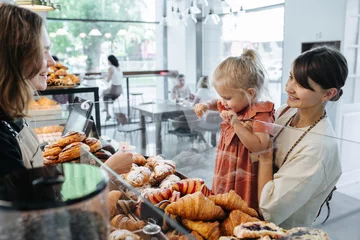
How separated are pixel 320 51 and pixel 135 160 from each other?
2.84ft

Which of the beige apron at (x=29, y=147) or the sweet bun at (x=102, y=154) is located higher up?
the beige apron at (x=29, y=147)

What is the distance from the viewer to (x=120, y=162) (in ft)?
3.98

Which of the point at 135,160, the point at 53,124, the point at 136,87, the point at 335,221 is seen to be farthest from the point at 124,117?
the point at 136,87

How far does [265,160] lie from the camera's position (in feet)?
4.15

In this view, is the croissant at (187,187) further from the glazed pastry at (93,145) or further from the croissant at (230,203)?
the glazed pastry at (93,145)

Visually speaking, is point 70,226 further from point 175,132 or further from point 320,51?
point 175,132

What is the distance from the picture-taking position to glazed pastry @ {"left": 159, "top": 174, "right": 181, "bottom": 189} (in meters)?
1.19

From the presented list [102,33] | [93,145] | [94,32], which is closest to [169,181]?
[93,145]

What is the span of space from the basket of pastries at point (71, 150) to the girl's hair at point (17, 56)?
20.8 inches

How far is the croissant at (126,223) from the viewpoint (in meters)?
0.83

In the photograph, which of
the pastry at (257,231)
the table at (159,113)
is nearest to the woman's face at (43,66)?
the pastry at (257,231)

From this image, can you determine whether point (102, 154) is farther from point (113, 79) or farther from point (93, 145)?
point (113, 79)

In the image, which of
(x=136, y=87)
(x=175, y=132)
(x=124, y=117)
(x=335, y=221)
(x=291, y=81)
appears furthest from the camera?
(x=136, y=87)

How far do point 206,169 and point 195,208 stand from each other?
752 mm
